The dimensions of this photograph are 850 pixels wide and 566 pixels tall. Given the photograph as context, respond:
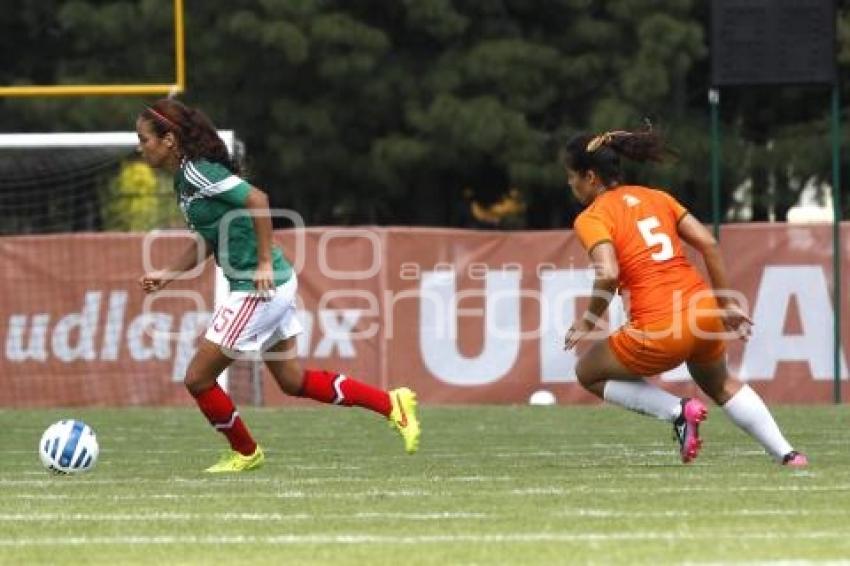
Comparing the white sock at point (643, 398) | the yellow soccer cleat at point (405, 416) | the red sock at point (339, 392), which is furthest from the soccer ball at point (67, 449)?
the white sock at point (643, 398)

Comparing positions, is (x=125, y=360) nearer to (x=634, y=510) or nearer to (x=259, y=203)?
(x=259, y=203)

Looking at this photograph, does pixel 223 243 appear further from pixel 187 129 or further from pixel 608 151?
pixel 608 151

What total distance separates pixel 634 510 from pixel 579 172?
2346 mm

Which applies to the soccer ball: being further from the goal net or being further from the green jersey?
the goal net

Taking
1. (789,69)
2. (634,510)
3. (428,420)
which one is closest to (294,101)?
(789,69)

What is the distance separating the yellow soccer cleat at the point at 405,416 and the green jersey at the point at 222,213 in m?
0.95

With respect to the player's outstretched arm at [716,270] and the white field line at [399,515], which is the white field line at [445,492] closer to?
the white field line at [399,515]

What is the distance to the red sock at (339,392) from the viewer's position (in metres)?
11.4

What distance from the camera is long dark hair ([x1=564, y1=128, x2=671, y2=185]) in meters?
10.4

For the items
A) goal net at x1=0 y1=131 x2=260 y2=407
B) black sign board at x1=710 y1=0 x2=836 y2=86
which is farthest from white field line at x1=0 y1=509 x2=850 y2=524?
goal net at x1=0 y1=131 x2=260 y2=407

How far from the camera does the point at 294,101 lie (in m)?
29.5

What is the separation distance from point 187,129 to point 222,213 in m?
0.43

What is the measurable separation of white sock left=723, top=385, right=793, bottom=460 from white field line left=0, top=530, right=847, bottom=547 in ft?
8.59

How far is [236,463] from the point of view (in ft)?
36.2
